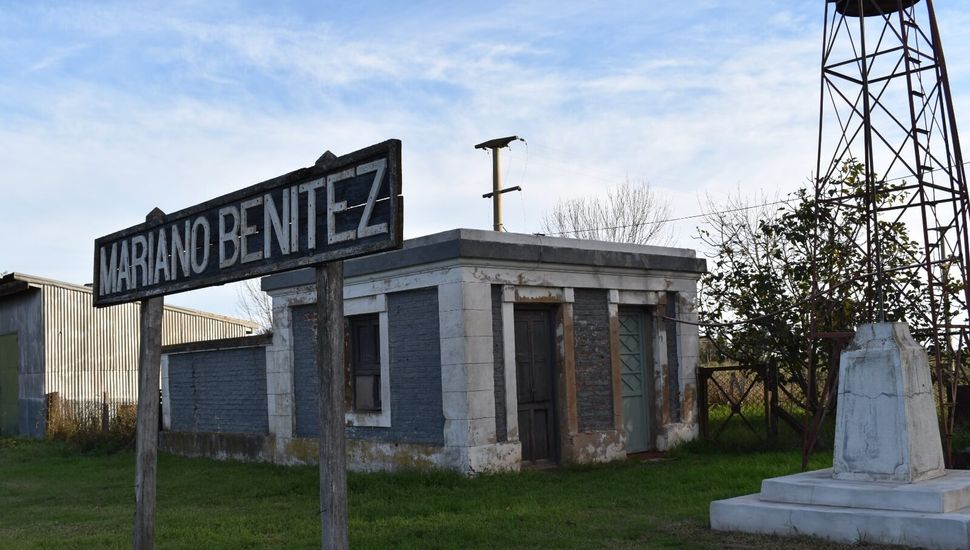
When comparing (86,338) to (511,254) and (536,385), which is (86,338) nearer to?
(536,385)

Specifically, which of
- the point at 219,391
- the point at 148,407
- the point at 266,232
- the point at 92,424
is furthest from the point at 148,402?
the point at 92,424

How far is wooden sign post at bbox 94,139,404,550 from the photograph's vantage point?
5445mm

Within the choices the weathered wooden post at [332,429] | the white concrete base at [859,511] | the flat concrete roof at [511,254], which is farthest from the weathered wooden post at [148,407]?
the white concrete base at [859,511]

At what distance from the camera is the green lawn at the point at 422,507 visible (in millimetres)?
8562

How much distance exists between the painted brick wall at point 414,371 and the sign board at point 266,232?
18.3ft

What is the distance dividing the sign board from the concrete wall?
→ 1834 cm

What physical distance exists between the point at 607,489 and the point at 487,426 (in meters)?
1.95

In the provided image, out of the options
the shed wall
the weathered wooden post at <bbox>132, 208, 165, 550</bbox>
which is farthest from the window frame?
the shed wall

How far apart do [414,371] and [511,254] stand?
83.4 inches

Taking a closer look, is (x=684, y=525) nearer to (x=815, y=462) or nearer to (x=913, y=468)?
(x=913, y=468)

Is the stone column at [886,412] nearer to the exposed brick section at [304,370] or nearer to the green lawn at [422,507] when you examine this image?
the green lawn at [422,507]

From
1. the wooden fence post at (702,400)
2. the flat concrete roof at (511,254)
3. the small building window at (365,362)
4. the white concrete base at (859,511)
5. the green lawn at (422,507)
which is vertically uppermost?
the flat concrete roof at (511,254)

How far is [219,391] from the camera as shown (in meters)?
17.5

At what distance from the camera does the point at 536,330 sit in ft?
45.3
